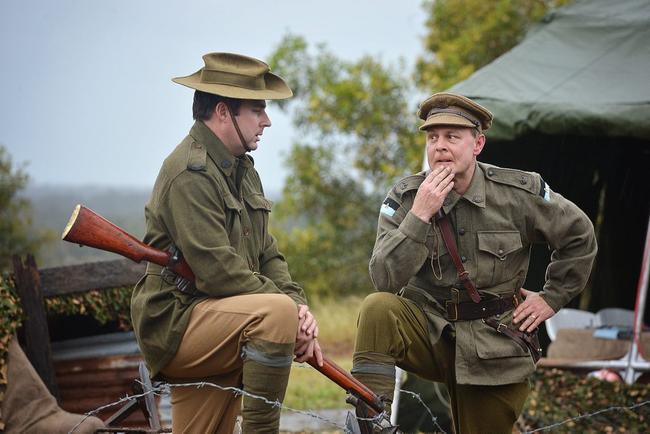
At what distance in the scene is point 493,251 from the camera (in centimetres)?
456

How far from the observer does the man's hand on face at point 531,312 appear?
458cm

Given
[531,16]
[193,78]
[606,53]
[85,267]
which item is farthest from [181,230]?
[531,16]

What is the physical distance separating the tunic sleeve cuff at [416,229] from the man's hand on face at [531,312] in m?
0.65

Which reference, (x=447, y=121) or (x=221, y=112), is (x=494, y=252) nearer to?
(x=447, y=121)

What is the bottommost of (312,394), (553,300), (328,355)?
(328,355)

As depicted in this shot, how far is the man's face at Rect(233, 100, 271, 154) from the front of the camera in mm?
4367

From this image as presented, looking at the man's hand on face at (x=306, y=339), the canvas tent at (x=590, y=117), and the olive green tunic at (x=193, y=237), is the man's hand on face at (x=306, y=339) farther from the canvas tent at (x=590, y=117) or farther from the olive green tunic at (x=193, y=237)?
the canvas tent at (x=590, y=117)

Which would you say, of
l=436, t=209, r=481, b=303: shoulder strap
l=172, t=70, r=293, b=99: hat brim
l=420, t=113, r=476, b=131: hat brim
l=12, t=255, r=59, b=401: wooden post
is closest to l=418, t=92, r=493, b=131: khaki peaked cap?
l=420, t=113, r=476, b=131: hat brim

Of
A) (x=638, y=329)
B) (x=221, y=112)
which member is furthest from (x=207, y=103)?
(x=638, y=329)

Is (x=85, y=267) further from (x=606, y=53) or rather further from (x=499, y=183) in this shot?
(x=606, y=53)

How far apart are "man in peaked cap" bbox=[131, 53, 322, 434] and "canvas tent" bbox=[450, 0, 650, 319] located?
259 centimetres

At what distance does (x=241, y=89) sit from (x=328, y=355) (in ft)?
23.2

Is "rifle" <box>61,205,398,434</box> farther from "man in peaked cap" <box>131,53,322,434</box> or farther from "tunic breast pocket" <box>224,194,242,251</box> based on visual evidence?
"tunic breast pocket" <box>224,194,242,251</box>

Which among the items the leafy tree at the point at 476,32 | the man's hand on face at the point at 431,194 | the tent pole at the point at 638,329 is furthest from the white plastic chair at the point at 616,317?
the man's hand on face at the point at 431,194
